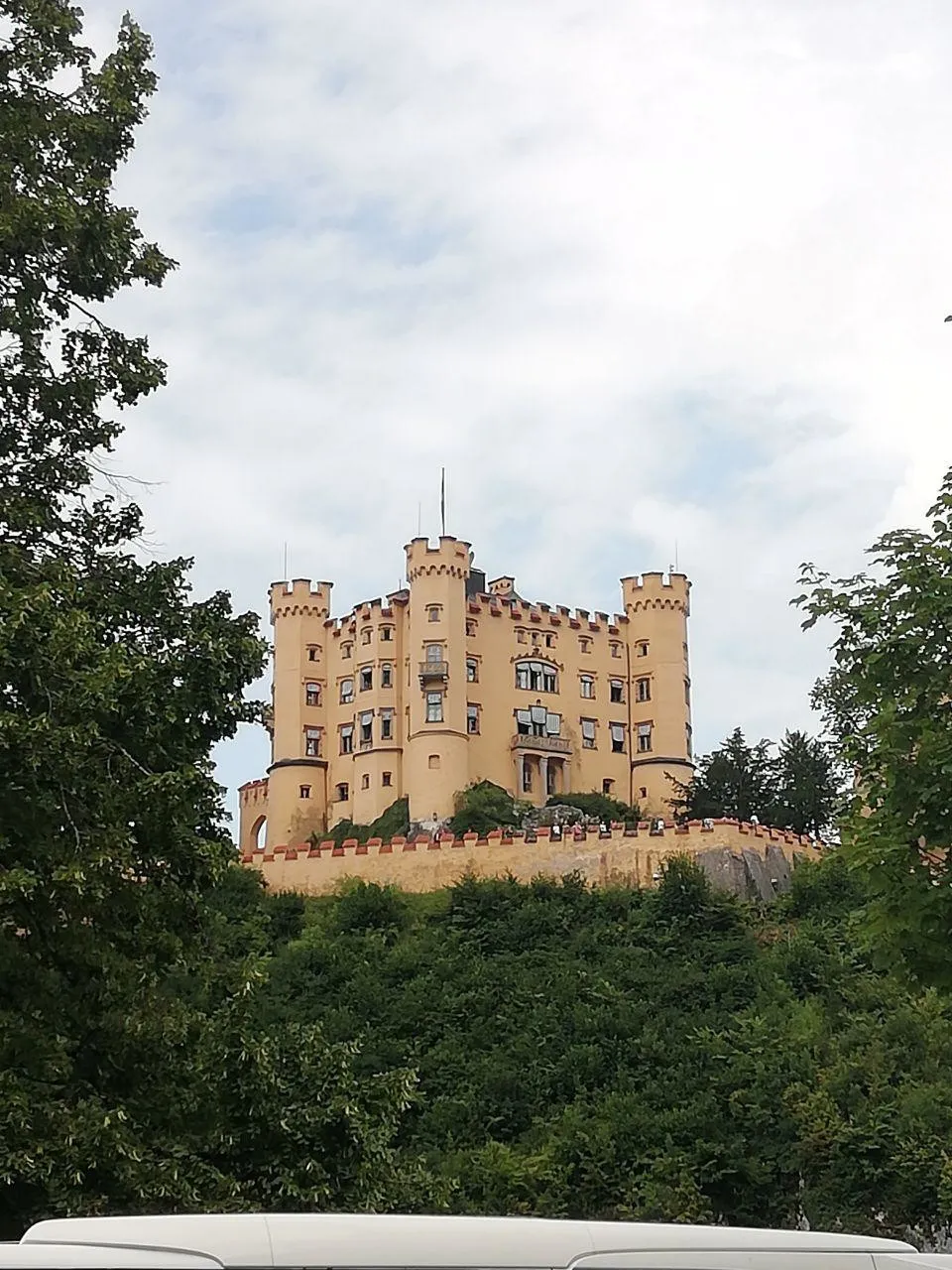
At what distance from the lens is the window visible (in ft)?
246

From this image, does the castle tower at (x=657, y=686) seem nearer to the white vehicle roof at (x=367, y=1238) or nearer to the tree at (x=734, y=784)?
the tree at (x=734, y=784)

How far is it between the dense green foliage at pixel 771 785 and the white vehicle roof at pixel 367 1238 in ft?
195

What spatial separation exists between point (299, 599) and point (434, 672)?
899cm

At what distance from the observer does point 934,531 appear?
57.6 ft

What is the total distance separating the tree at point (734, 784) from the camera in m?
65.2

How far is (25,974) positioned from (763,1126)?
79.0 feet

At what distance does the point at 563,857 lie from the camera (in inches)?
2089

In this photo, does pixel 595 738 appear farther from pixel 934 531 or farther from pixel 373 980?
pixel 934 531

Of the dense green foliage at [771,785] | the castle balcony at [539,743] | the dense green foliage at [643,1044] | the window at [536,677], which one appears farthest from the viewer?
the window at [536,677]

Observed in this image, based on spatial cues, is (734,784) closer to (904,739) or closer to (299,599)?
(299,599)

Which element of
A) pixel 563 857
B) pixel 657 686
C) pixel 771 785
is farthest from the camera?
pixel 657 686

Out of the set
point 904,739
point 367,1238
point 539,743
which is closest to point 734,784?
point 539,743

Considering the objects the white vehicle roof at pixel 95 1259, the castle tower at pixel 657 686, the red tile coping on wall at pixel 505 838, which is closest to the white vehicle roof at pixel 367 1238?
the white vehicle roof at pixel 95 1259

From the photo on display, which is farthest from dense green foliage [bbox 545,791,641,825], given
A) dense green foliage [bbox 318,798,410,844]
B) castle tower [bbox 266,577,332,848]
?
castle tower [bbox 266,577,332,848]
